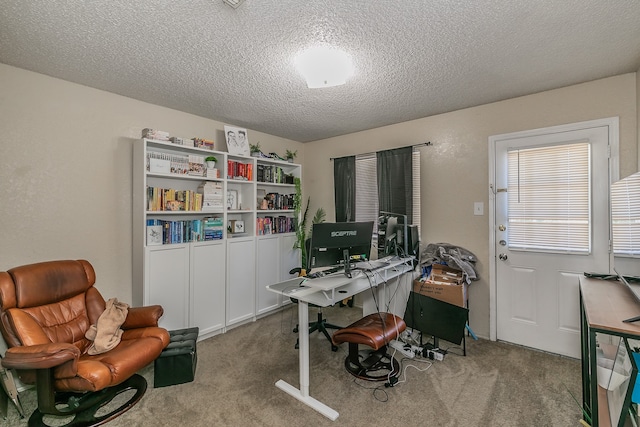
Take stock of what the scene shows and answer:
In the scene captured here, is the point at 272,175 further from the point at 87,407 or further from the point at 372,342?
the point at 87,407

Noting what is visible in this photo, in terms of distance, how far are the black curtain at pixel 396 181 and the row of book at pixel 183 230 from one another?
2.11 m

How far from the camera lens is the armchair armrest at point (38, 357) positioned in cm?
163

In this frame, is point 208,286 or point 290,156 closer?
point 208,286

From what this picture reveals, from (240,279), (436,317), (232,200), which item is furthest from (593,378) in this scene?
(232,200)

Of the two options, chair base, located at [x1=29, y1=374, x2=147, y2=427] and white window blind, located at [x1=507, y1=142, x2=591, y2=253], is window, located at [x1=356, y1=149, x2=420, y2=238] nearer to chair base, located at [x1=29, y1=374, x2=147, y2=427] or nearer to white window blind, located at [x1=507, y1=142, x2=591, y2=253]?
white window blind, located at [x1=507, y1=142, x2=591, y2=253]

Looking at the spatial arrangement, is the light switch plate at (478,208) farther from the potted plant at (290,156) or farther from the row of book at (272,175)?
the potted plant at (290,156)

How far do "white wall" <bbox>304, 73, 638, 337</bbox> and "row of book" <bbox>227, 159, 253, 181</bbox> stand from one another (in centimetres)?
168

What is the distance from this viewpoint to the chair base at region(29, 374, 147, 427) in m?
1.82

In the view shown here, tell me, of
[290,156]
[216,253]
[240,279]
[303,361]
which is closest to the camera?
[303,361]

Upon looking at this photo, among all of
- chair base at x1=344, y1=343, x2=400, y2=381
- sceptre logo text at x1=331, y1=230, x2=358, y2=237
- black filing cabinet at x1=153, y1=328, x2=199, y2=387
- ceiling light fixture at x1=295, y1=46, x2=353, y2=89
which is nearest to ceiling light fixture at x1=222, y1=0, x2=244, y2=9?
ceiling light fixture at x1=295, y1=46, x2=353, y2=89

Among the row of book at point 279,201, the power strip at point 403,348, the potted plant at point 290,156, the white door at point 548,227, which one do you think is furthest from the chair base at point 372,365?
the potted plant at point 290,156

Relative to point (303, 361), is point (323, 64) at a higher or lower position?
higher

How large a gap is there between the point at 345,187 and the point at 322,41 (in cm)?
242

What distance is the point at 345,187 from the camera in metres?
4.17
